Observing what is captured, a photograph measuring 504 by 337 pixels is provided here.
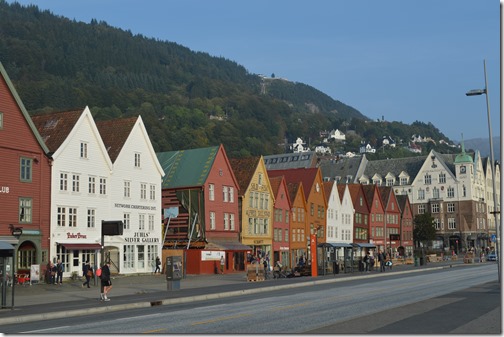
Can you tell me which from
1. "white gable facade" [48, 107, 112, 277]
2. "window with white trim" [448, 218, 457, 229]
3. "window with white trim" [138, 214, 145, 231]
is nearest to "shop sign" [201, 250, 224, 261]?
"window with white trim" [138, 214, 145, 231]

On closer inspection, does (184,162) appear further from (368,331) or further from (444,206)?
(444,206)

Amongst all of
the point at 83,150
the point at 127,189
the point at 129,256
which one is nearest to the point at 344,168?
the point at 127,189

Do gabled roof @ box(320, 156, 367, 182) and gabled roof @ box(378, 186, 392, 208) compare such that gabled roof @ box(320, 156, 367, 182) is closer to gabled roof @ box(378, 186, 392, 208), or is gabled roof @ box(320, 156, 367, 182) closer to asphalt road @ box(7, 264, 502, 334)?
gabled roof @ box(378, 186, 392, 208)

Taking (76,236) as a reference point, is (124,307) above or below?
below

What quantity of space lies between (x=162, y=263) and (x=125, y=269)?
634cm

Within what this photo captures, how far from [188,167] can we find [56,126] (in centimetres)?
1885

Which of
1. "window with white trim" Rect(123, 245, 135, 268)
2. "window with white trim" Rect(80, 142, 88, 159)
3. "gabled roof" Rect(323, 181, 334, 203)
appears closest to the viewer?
"window with white trim" Rect(80, 142, 88, 159)

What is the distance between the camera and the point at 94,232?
181 feet

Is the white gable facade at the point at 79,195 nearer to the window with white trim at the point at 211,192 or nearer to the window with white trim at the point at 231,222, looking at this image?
the window with white trim at the point at 211,192

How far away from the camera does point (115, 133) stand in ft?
203

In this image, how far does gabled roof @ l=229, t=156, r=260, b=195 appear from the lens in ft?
253

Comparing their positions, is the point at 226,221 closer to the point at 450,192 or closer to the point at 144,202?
the point at 144,202

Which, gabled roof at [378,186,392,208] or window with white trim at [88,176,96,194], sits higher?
gabled roof at [378,186,392,208]

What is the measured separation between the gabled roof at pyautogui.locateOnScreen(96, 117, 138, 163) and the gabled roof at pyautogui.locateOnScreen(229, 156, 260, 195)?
60.7 ft
